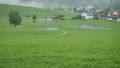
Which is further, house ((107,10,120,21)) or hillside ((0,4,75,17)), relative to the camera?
house ((107,10,120,21))

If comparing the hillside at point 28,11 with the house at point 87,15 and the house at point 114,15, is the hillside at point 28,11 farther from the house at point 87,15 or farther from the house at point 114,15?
the house at point 114,15

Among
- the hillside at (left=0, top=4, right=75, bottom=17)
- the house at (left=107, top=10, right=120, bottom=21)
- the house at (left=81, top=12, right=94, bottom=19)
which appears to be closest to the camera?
the hillside at (left=0, top=4, right=75, bottom=17)

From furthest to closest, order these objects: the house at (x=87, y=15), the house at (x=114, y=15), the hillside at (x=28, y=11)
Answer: the house at (x=87, y=15) < the house at (x=114, y=15) < the hillside at (x=28, y=11)

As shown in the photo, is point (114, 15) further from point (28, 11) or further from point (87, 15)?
point (28, 11)

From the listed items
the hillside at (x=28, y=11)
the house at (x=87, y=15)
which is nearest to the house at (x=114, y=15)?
the house at (x=87, y=15)

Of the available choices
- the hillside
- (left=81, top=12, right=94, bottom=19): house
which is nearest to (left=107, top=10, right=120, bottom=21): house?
(left=81, top=12, right=94, bottom=19): house

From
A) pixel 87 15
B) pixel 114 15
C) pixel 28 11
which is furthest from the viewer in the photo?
pixel 87 15

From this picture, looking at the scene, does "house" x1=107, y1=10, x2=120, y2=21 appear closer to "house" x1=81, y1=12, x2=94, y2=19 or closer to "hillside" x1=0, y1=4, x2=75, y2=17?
"house" x1=81, y1=12, x2=94, y2=19

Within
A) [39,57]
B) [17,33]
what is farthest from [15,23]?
[39,57]

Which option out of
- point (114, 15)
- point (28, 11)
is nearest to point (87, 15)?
point (114, 15)

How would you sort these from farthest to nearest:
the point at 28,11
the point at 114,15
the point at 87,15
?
1. the point at 87,15
2. the point at 114,15
3. the point at 28,11

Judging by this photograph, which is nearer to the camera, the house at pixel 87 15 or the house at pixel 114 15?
the house at pixel 114 15

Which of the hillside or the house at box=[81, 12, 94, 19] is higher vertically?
the hillside

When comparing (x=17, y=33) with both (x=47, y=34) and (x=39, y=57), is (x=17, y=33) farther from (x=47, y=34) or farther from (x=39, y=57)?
(x=39, y=57)
